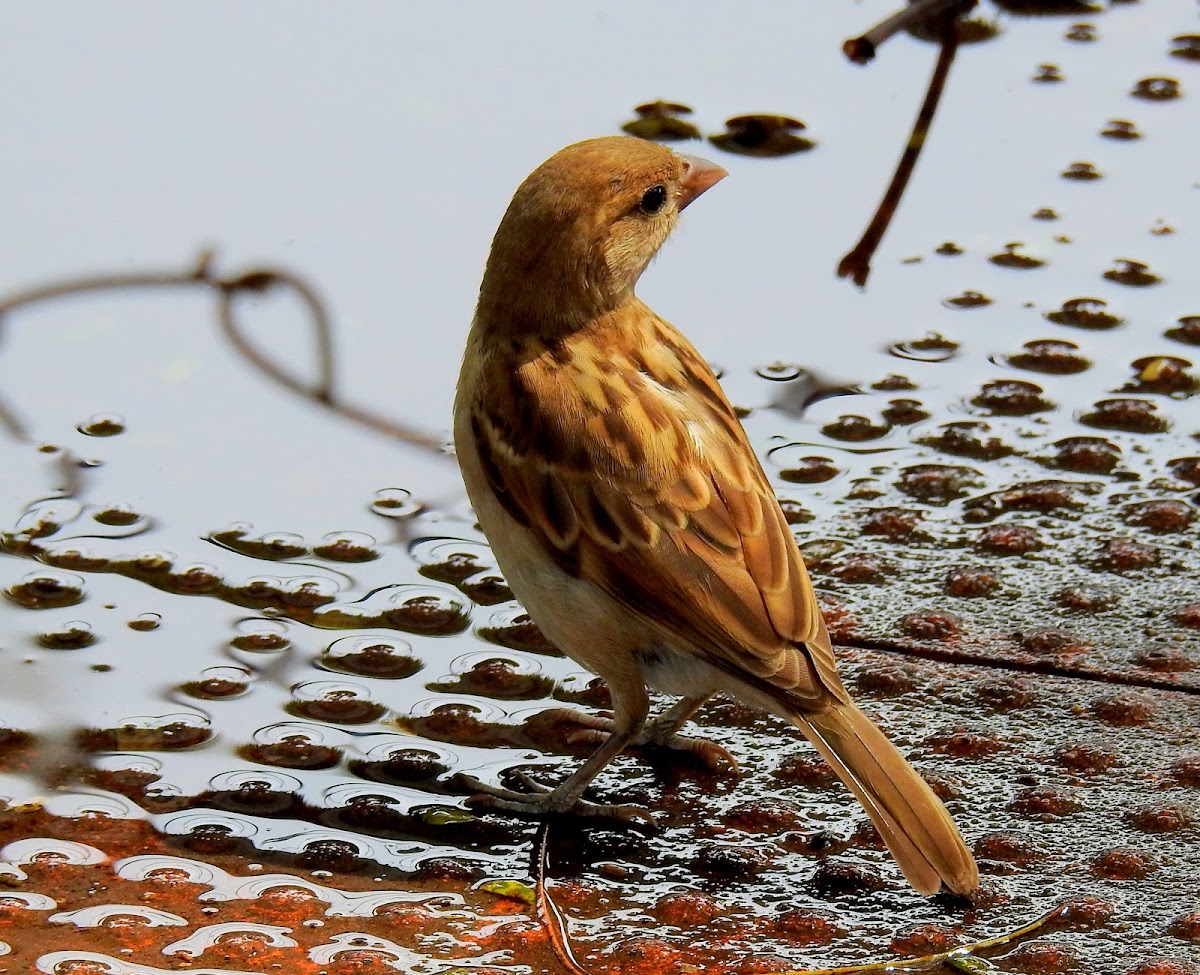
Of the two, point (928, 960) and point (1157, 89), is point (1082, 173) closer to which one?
point (1157, 89)

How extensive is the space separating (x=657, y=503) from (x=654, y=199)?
74cm

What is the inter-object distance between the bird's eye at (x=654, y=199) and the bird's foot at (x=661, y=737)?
41.7 inches

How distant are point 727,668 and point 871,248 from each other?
1315 mm

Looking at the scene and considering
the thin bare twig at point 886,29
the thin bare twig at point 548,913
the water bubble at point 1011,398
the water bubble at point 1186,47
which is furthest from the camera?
the water bubble at point 1186,47

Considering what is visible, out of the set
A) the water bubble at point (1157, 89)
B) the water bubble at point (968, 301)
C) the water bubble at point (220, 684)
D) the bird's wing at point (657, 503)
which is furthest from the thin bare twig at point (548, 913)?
the water bubble at point (1157, 89)

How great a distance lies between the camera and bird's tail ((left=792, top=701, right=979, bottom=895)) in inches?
125

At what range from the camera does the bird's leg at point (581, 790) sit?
348 centimetres

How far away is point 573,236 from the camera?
3789 mm

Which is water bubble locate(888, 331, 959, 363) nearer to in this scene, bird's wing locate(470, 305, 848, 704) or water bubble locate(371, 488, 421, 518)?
bird's wing locate(470, 305, 848, 704)

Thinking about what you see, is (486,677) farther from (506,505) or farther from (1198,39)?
(1198,39)

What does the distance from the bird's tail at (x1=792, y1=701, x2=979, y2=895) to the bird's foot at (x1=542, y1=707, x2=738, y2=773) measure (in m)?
0.31

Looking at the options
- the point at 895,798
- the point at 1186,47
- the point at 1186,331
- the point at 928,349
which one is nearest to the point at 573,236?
the point at 895,798

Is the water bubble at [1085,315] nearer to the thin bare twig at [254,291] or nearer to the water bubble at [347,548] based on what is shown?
the thin bare twig at [254,291]

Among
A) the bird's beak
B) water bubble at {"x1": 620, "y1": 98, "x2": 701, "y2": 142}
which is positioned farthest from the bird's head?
water bubble at {"x1": 620, "y1": 98, "x2": 701, "y2": 142}
